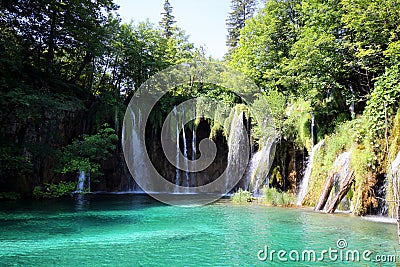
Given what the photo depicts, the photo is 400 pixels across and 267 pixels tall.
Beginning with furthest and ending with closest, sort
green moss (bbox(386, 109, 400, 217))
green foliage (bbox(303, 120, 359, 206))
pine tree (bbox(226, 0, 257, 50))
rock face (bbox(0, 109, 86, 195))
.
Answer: pine tree (bbox(226, 0, 257, 50)), rock face (bbox(0, 109, 86, 195)), green foliage (bbox(303, 120, 359, 206)), green moss (bbox(386, 109, 400, 217))

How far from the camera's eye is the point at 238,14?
40438 millimetres

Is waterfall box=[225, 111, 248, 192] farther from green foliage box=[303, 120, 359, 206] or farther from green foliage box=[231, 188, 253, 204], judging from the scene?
green foliage box=[303, 120, 359, 206]

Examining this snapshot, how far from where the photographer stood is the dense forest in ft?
38.7

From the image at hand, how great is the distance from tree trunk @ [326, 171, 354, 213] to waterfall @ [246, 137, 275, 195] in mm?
5724

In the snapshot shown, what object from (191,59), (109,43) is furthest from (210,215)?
(191,59)

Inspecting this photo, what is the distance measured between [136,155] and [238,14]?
25.7m

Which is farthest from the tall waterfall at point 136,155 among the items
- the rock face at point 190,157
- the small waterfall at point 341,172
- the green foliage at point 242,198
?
the small waterfall at point 341,172

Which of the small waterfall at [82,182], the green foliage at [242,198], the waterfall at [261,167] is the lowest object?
the green foliage at [242,198]

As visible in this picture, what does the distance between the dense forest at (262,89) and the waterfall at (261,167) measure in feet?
1.31

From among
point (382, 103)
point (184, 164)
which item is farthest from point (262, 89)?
point (382, 103)

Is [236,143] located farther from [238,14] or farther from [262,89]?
[238,14]

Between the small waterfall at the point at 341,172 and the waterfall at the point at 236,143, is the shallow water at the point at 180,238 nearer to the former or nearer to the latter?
the small waterfall at the point at 341,172

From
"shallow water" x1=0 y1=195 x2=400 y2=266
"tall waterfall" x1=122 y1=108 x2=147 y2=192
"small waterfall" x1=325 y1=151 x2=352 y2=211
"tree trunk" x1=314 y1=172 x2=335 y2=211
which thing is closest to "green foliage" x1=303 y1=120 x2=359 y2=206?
"small waterfall" x1=325 y1=151 x2=352 y2=211

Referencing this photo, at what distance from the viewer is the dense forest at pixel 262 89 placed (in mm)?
11797
